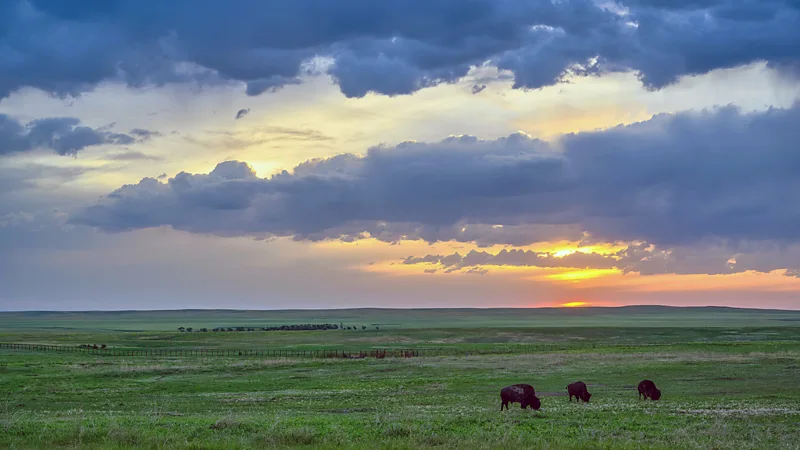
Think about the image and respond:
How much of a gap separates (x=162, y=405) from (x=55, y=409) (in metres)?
5.30

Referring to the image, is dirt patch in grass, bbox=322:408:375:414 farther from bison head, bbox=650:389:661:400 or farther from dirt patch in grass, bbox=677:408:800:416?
bison head, bbox=650:389:661:400

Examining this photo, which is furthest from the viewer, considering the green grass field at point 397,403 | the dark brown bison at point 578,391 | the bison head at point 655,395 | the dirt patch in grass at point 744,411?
the dark brown bison at point 578,391

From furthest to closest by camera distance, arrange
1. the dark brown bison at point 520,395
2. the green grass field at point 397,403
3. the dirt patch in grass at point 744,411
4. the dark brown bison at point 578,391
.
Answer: the dark brown bison at point 578,391, the dark brown bison at point 520,395, the dirt patch in grass at point 744,411, the green grass field at point 397,403

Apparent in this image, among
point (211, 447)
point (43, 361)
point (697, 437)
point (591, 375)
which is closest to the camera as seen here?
point (211, 447)

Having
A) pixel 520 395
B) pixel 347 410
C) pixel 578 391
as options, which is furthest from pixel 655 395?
pixel 347 410

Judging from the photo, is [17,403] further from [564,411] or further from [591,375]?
[591,375]

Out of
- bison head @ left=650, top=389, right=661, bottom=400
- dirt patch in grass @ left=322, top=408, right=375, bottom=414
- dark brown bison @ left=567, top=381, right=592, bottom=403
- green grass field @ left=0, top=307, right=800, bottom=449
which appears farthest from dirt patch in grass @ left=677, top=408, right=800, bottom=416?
dirt patch in grass @ left=322, top=408, right=375, bottom=414

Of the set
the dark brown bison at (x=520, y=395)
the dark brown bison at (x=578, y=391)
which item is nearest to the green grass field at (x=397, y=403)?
the dark brown bison at (x=578, y=391)

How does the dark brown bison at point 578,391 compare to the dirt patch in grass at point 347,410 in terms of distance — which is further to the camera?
the dark brown bison at point 578,391

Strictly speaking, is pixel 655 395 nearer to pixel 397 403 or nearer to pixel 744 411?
pixel 744 411

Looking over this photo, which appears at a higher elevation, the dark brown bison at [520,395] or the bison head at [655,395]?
the dark brown bison at [520,395]

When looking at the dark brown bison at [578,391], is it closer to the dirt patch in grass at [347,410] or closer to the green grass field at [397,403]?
the green grass field at [397,403]

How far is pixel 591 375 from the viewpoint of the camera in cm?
5369

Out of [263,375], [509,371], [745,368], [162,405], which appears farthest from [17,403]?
[745,368]
